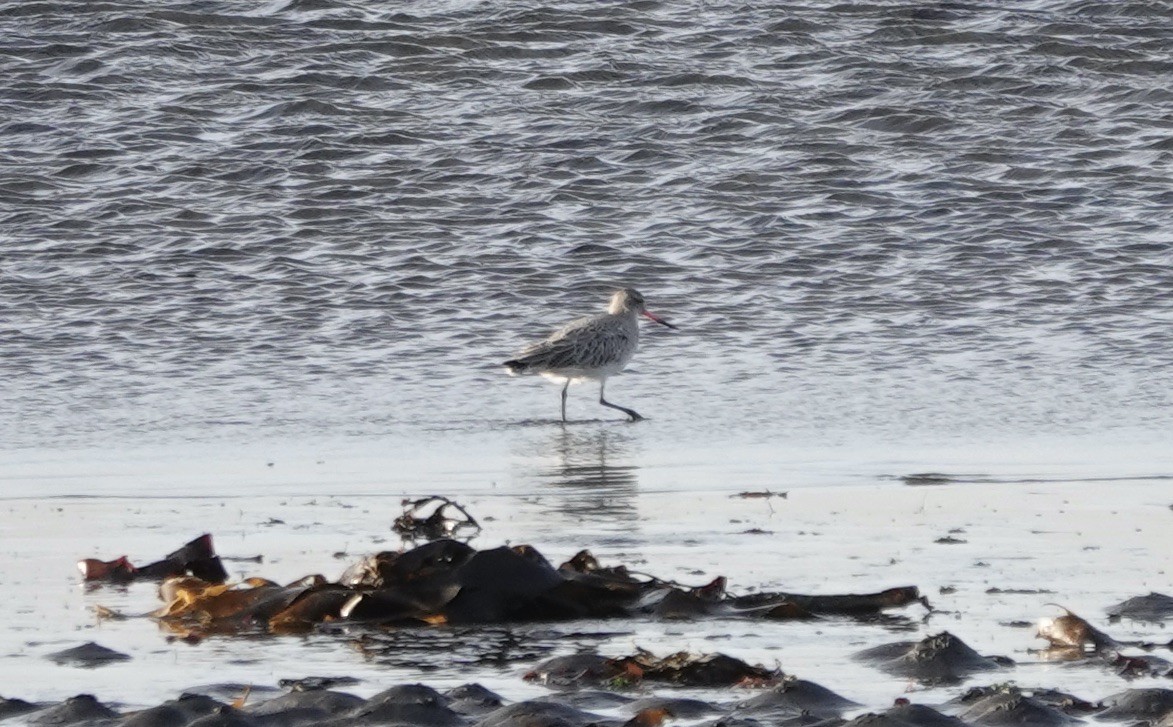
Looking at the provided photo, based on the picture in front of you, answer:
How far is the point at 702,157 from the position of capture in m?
16.5

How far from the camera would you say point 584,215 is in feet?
50.1

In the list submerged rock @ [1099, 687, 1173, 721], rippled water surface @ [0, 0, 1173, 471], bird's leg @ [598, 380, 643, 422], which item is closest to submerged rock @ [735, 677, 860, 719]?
submerged rock @ [1099, 687, 1173, 721]

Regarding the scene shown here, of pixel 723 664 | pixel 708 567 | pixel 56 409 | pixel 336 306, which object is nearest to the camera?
pixel 723 664

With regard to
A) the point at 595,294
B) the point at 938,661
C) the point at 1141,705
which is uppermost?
the point at 1141,705

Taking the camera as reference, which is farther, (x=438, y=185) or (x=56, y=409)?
(x=438, y=185)

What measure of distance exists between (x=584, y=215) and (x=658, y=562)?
8.89 metres

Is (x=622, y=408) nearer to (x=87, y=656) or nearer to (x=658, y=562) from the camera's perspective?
(x=658, y=562)

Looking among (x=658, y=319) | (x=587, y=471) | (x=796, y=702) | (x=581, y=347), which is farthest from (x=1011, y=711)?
(x=658, y=319)

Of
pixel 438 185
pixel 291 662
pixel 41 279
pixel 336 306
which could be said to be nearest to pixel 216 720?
pixel 291 662

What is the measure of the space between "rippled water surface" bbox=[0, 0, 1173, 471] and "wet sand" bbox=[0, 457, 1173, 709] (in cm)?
173

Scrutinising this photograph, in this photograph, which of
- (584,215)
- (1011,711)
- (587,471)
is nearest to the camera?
(1011,711)

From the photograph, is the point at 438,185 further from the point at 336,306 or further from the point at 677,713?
the point at 677,713

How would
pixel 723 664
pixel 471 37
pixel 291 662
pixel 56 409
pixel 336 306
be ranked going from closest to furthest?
1. pixel 723 664
2. pixel 291 662
3. pixel 56 409
4. pixel 336 306
5. pixel 471 37

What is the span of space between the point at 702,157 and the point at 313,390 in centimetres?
634
